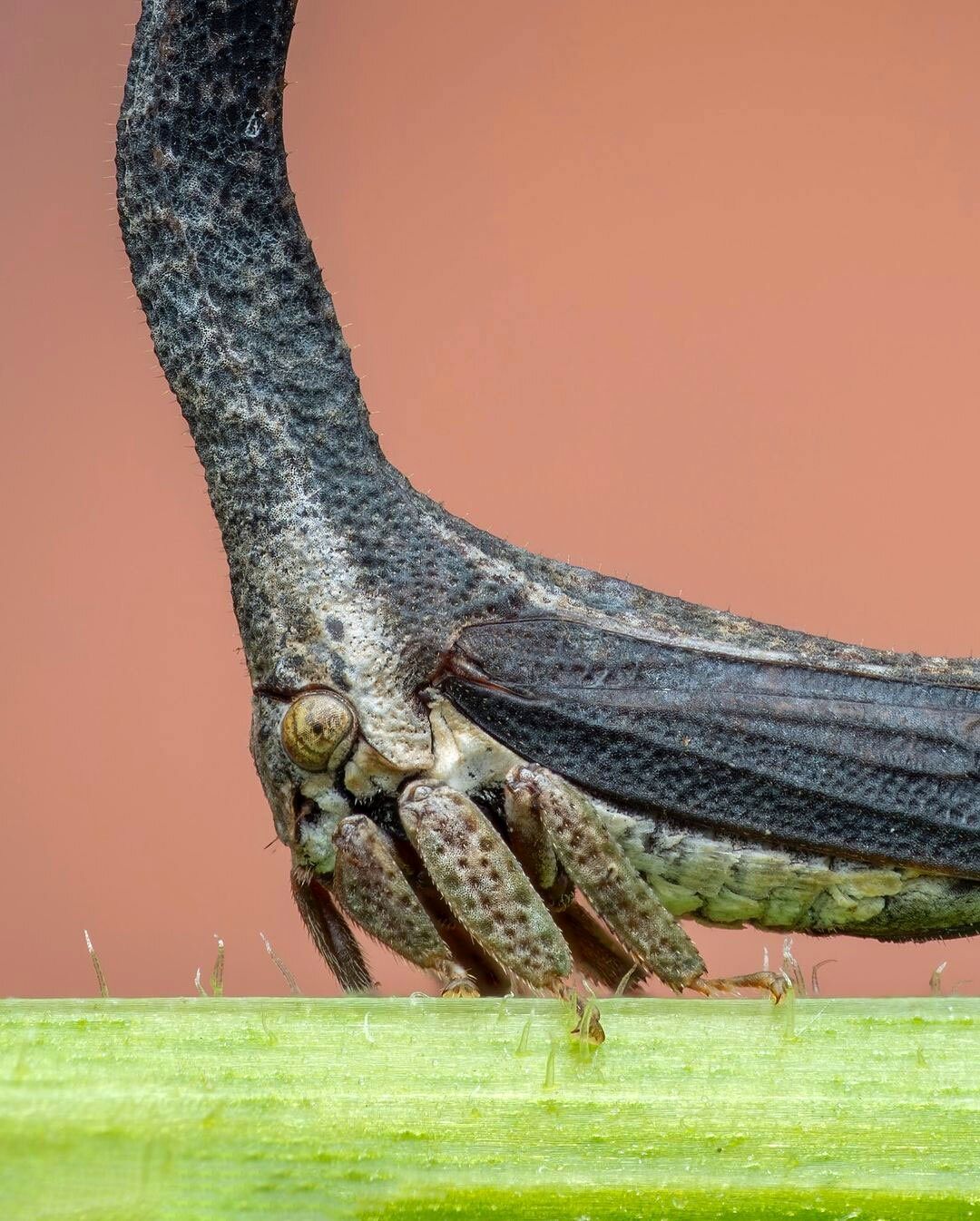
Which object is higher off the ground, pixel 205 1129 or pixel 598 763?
pixel 598 763

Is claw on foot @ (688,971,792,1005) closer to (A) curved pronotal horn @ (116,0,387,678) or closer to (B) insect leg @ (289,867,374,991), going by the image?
(B) insect leg @ (289,867,374,991)

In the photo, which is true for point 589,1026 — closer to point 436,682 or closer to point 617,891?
point 617,891

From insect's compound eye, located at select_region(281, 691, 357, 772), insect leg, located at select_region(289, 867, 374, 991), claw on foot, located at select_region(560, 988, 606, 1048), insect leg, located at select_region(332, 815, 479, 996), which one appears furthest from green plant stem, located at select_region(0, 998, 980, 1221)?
insect leg, located at select_region(289, 867, 374, 991)

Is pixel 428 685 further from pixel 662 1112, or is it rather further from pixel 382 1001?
pixel 662 1112

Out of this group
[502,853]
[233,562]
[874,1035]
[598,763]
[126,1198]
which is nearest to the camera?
[126,1198]

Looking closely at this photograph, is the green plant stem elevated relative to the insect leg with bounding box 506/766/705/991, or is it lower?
lower

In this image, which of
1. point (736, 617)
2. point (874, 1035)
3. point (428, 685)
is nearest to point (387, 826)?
point (428, 685)
